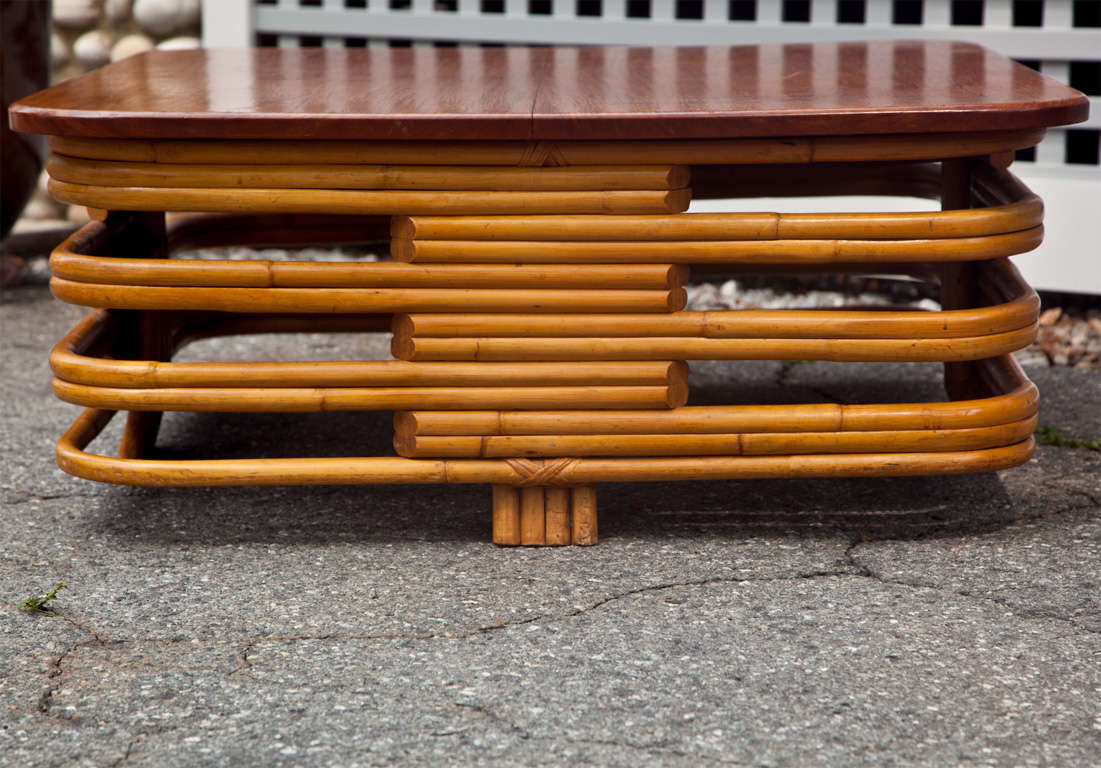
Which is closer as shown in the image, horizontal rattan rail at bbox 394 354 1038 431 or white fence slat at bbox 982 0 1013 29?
horizontal rattan rail at bbox 394 354 1038 431

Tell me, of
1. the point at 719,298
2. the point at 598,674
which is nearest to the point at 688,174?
the point at 598,674

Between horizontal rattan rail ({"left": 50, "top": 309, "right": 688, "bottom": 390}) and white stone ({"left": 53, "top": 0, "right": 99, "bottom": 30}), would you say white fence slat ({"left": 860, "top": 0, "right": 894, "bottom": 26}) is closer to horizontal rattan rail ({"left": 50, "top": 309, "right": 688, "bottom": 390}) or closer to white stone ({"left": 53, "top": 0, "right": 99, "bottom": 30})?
horizontal rattan rail ({"left": 50, "top": 309, "right": 688, "bottom": 390})

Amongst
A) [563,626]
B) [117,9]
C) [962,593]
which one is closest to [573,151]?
[563,626]

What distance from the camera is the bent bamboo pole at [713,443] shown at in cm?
209

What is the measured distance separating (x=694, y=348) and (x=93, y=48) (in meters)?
3.42

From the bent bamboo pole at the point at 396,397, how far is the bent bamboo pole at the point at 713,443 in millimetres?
56

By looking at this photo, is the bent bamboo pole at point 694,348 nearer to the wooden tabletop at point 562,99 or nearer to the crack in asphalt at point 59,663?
the wooden tabletop at point 562,99

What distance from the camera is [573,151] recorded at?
6.63 feet

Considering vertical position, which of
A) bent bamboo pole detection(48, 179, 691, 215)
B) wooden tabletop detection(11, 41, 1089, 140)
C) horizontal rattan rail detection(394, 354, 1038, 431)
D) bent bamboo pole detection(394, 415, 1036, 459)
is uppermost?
wooden tabletop detection(11, 41, 1089, 140)

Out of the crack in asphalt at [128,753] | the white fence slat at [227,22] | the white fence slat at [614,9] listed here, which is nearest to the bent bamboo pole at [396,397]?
the crack in asphalt at [128,753]

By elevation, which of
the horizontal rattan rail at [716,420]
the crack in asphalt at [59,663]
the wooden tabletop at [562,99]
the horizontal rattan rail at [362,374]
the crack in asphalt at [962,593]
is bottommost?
the crack in asphalt at [962,593]

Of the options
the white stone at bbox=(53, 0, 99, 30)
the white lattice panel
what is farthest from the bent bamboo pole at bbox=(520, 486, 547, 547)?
the white stone at bbox=(53, 0, 99, 30)

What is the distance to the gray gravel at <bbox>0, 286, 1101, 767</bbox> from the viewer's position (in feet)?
5.24

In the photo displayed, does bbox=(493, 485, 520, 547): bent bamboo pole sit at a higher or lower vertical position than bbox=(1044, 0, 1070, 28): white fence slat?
lower
